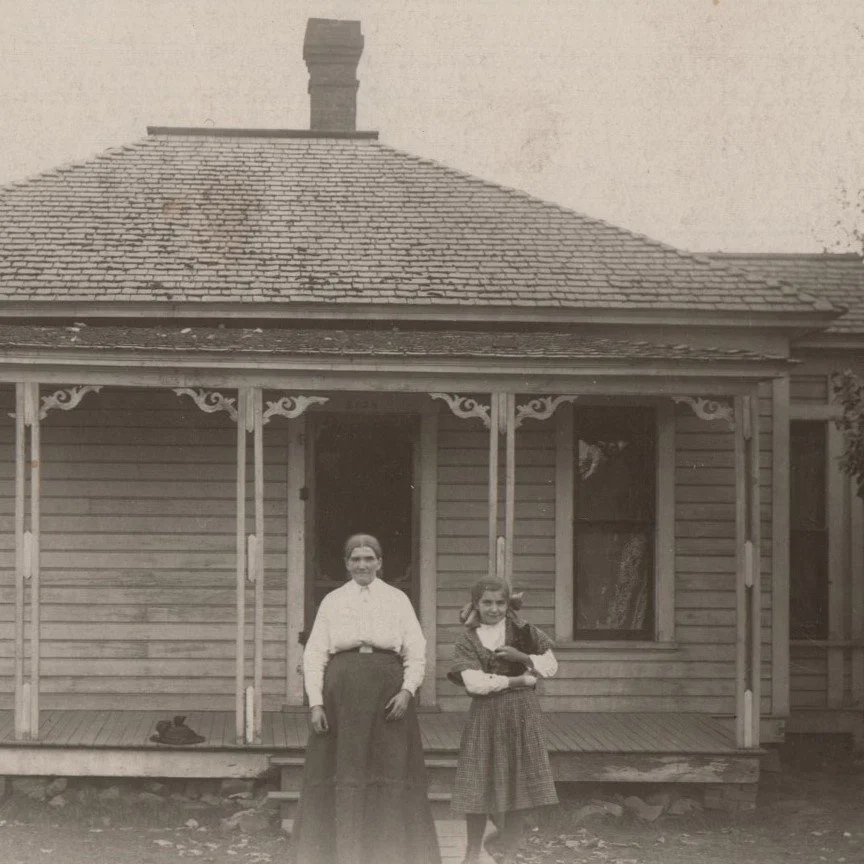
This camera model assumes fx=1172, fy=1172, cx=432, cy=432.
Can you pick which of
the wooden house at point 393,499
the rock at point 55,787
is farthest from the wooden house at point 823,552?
the rock at point 55,787

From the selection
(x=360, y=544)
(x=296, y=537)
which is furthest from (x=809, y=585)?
(x=360, y=544)

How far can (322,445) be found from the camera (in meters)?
10.2

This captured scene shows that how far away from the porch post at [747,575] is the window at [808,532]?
3.09 meters

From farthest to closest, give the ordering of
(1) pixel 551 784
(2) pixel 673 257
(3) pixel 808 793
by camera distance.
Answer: (2) pixel 673 257, (3) pixel 808 793, (1) pixel 551 784

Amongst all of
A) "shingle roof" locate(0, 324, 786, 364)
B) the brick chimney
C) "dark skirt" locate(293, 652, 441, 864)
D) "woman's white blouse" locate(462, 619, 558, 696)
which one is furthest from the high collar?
the brick chimney

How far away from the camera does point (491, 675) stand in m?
6.41

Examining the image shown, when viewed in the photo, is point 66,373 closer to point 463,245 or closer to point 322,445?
point 322,445

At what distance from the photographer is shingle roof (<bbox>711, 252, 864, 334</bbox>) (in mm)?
12891

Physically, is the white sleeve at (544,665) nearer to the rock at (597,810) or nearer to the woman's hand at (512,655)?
the woman's hand at (512,655)

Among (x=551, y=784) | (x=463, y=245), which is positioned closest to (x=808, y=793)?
(x=551, y=784)

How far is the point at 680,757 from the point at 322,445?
3916 millimetres

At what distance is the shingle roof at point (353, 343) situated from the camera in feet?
27.6

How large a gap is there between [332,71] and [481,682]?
34.0 feet

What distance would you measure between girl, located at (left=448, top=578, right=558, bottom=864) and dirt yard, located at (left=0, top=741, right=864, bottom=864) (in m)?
1.57
